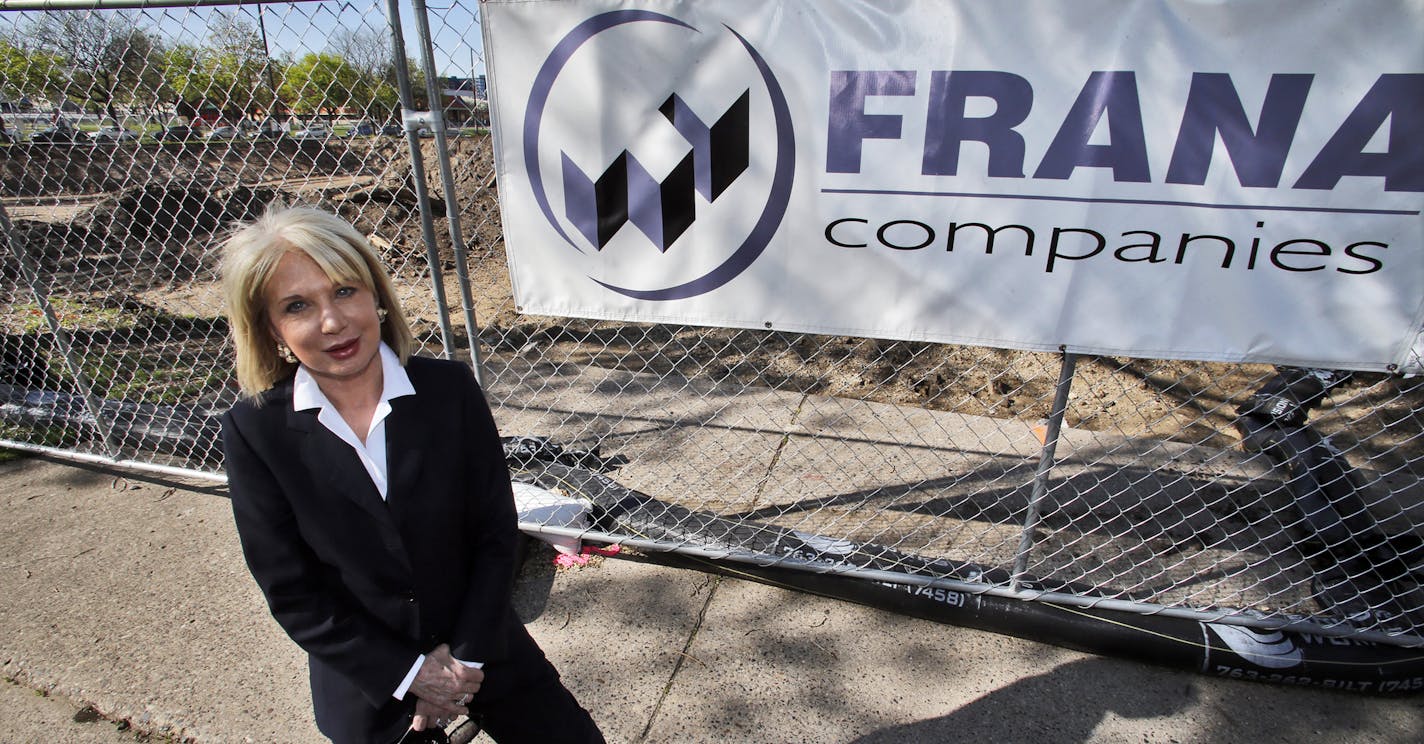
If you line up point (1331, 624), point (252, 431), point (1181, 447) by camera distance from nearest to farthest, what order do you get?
point (252, 431)
point (1331, 624)
point (1181, 447)

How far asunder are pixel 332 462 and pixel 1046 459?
205 cm

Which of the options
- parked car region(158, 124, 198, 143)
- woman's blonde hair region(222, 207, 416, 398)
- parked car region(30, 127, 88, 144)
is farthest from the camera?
parked car region(30, 127, 88, 144)

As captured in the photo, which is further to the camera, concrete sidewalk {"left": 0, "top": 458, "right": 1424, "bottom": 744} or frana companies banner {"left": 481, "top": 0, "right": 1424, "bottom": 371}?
concrete sidewalk {"left": 0, "top": 458, "right": 1424, "bottom": 744}

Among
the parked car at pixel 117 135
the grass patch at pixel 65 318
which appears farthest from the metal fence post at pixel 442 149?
the grass patch at pixel 65 318

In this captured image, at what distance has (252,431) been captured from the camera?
1365 millimetres

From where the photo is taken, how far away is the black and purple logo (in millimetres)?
1949

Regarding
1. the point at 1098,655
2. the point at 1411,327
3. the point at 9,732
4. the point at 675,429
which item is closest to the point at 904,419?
the point at 675,429

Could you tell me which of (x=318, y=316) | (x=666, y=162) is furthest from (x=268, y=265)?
(x=666, y=162)

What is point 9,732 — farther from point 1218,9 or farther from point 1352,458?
point 1352,458

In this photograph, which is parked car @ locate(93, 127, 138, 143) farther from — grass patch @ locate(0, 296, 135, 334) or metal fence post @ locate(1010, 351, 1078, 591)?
metal fence post @ locate(1010, 351, 1078, 591)

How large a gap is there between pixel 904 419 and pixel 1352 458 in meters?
2.55

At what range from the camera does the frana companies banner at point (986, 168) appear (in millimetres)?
1659

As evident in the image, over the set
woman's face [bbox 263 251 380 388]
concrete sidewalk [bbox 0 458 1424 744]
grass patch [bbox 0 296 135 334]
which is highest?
woman's face [bbox 263 251 380 388]

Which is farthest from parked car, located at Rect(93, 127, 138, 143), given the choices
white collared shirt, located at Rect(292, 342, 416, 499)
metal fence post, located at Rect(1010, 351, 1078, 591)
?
metal fence post, located at Rect(1010, 351, 1078, 591)
